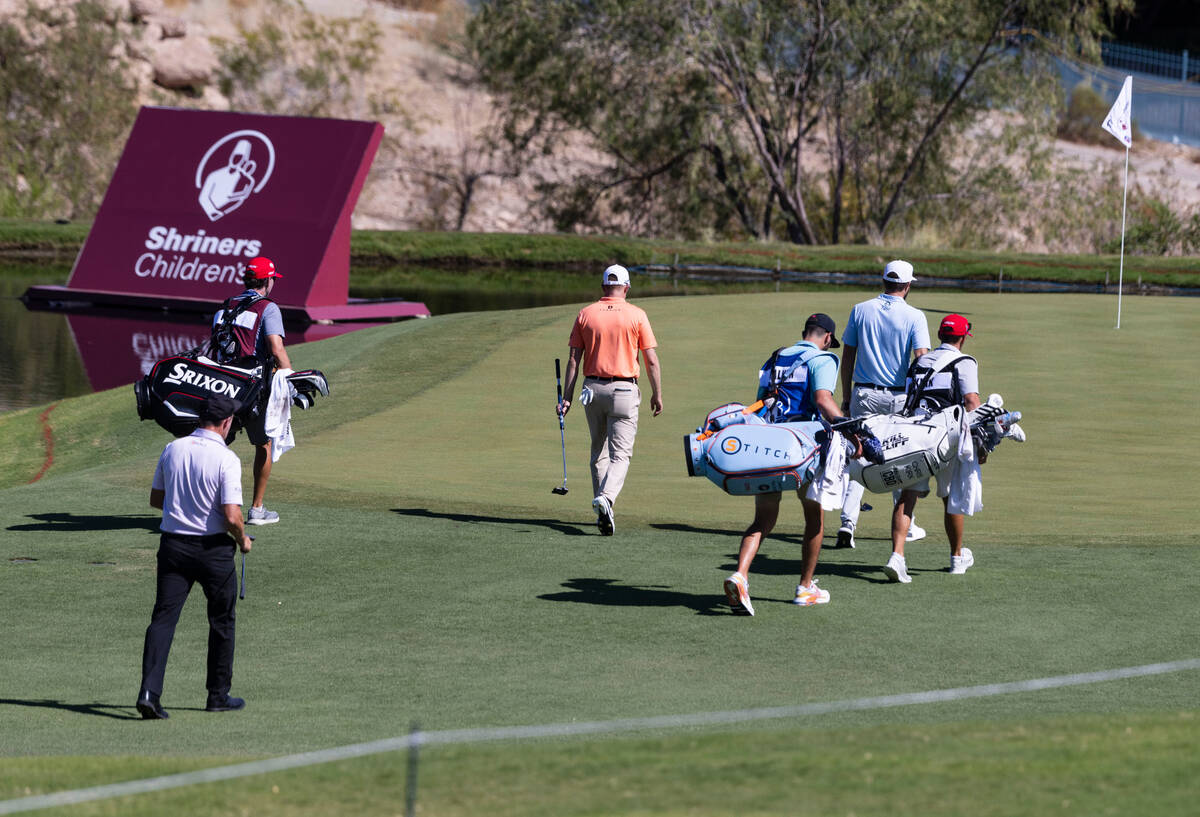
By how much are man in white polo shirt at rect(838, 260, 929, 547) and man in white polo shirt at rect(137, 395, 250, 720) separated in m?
4.88

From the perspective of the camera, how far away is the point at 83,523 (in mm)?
12055

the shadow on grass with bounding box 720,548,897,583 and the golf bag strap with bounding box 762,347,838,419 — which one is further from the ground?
the golf bag strap with bounding box 762,347,838,419

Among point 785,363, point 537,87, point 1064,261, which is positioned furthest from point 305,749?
point 537,87

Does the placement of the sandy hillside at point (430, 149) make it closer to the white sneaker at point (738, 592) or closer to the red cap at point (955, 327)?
the red cap at point (955, 327)

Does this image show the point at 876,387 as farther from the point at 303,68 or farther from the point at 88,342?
the point at 303,68

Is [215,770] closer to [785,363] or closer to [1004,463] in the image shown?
[785,363]

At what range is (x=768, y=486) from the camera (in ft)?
29.1

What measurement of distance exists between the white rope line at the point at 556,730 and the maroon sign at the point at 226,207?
80.9 ft

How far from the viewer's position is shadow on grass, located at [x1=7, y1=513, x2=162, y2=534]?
1185 cm

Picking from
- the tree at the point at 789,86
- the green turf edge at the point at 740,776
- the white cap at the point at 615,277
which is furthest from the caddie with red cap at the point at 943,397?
the tree at the point at 789,86

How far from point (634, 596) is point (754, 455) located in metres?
1.43

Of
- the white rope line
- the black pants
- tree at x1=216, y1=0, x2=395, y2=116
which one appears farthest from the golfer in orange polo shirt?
tree at x1=216, y1=0, x2=395, y2=116

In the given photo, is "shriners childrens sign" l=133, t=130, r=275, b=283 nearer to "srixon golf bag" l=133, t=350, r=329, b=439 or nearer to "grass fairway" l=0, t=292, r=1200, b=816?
"grass fairway" l=0, t=292, r=1200, b=816

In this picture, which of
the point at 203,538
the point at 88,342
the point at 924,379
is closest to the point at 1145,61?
the point at 88,342
